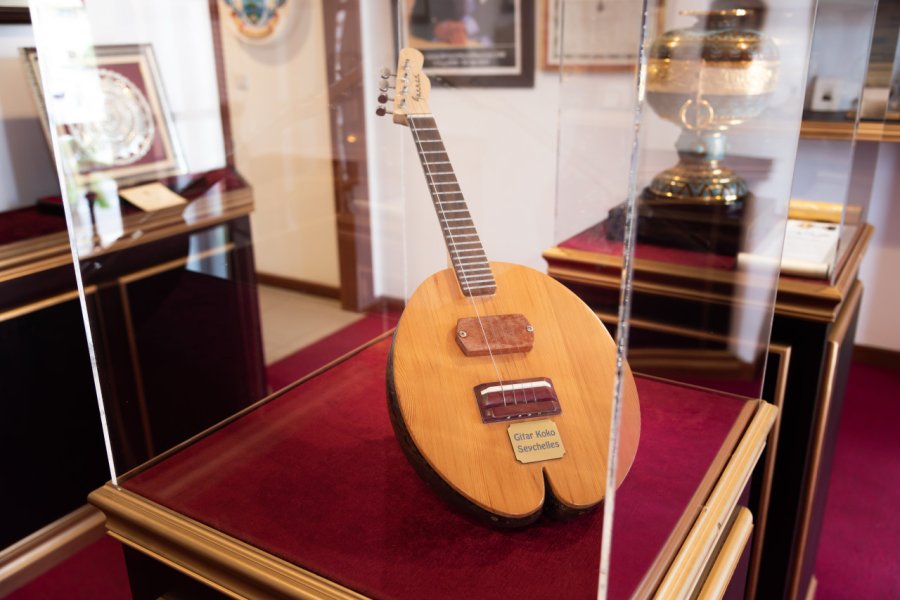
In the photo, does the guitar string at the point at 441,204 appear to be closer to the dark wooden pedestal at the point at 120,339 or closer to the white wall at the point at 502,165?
the white wall at the point at 502,165

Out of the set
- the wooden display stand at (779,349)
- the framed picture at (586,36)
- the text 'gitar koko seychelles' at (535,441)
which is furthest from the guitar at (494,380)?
the framed picture at (586,36)

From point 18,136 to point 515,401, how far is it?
71.0 inches

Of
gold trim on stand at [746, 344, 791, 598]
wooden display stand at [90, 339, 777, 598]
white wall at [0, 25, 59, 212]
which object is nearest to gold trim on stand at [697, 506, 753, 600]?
wooden display stand at [90, 339, 777, 598]

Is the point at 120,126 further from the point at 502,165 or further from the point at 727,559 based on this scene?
the point at 727,559

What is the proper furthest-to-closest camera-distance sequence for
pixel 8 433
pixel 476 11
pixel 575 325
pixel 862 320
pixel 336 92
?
pixel 862 320, pixel 8 433, pixel 336 92, pixel 476 11, pixel 575 325

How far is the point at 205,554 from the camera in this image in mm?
815

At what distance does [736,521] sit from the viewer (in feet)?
3.28

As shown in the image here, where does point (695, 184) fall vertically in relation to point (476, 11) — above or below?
below

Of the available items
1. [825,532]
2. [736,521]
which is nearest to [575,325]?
[736,521]

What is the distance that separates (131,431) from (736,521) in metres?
0.86

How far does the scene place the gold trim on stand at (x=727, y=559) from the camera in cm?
87

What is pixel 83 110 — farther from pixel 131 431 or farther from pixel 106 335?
pixel 131 431

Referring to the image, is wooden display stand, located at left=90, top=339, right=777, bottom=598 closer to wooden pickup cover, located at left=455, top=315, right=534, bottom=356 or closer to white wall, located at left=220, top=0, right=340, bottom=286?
wooden pickup cover, located at left=455, top=315, right=534, bottom=356

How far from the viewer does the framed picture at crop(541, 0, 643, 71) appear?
1242 mm
